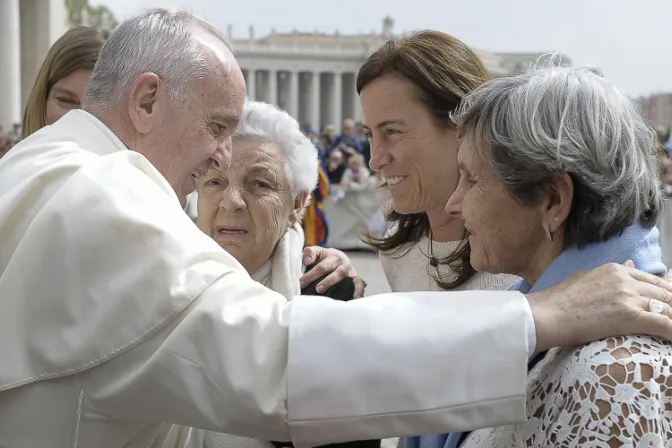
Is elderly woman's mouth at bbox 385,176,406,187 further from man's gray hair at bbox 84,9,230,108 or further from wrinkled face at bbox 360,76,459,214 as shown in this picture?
man's gray hair at bbox 84,9,230,108

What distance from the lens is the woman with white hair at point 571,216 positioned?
1.76 metres

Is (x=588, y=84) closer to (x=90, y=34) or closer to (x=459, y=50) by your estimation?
(x=459, y=50)

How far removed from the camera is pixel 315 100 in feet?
275

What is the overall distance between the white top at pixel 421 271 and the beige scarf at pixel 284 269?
0.36 metres

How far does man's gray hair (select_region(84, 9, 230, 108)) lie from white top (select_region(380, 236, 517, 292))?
1.16 meters

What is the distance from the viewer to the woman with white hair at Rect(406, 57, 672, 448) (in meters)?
1.76

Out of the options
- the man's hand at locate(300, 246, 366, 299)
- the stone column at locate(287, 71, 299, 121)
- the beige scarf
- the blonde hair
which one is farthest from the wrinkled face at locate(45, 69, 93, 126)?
the stone column at locate(287, 71, 299, 121)

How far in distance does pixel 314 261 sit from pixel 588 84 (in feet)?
5.17

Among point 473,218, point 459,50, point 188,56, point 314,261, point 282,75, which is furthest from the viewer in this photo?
point 282,75

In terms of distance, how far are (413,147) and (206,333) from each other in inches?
57.3

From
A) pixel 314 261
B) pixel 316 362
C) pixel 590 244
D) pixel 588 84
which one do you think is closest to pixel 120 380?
pixel 316 362

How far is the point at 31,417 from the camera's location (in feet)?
6.30

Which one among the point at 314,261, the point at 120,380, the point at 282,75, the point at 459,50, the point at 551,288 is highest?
the point at 459,50

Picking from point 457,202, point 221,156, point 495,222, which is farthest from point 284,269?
point 495,222
